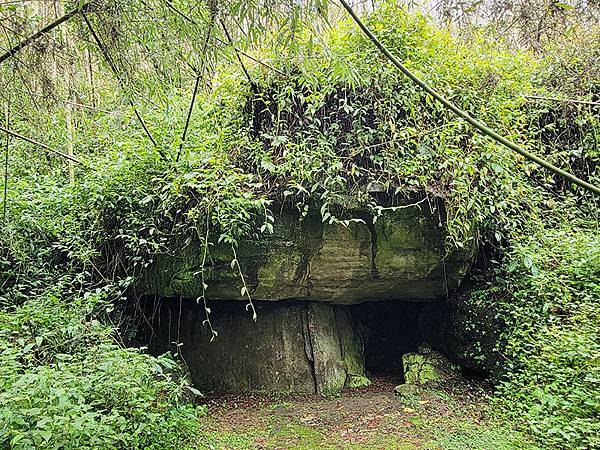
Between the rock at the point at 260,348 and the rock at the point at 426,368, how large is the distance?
2.20 ft

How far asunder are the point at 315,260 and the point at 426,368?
69.3 inches

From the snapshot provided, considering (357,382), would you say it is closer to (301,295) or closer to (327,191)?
(301,295)

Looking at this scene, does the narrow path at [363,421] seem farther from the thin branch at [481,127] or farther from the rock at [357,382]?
the thin branch at [481,127]

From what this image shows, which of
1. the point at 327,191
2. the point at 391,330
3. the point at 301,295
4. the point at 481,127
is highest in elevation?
the point at 327,191

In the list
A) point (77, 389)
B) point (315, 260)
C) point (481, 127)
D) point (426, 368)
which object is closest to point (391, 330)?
point (426, 368)

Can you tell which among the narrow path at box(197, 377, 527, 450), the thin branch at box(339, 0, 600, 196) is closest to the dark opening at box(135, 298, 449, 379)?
the narrow path at box(197, 377, 527, 450)

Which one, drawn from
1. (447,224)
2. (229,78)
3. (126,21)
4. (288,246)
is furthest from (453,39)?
(126,21)

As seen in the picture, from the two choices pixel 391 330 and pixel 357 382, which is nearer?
pixel 357 382

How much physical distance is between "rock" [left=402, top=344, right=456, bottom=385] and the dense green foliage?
73cm

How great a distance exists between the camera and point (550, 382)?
3.37m

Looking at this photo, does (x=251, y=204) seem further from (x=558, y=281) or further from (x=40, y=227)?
(x=558, y=281)

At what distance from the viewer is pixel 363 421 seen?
384cm

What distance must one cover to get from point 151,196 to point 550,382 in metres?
3.57

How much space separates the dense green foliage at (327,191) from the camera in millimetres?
3678
